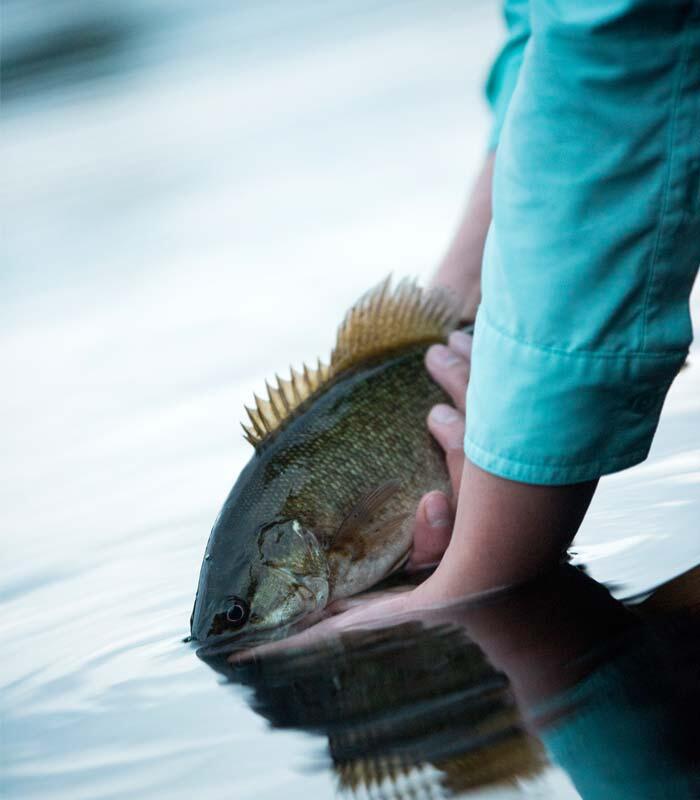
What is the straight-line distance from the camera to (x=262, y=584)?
9.27 ft

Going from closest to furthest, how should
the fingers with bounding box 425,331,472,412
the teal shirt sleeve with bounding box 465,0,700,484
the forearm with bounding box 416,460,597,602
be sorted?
the teal shirt sleeve with bounding box 465,0,700,484 < the forearm with bounding box 416,460,597,602 < the fingers with bounding box 425,331,472,412

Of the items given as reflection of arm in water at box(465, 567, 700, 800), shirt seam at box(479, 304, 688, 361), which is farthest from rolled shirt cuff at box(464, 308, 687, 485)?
reflection of arm in water at box(465, 567, 700, 800)

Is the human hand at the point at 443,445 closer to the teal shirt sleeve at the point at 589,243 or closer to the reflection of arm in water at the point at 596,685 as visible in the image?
the reflection of arm in water at the point at 596,685

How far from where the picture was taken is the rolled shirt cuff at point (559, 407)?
6.57ft

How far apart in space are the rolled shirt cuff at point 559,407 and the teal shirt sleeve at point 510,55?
2.21m

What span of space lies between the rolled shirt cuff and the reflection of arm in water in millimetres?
346

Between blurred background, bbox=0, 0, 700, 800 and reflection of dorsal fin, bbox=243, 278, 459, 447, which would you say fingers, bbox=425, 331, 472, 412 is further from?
blurred background, bbox=0, 0, 700, 800

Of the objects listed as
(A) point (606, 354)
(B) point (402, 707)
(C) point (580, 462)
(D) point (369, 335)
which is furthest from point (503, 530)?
(D) point (369, 335)

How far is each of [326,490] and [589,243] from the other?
125 centimetres

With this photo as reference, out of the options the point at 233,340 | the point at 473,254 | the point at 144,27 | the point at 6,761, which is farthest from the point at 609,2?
the point at 144,27

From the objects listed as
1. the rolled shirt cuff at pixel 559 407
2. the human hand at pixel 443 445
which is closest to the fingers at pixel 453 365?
the human hand at pixel 443 445

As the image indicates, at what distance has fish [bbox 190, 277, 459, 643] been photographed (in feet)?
9.23

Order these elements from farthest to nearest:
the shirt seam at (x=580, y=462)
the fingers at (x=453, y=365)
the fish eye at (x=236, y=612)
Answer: the fingers at (x=453, y=365)
the fish eye at (x=236, y=612)
the shirt seam at (x=580, y=462)

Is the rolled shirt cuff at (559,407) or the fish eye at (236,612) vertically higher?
the rolled shirt cuff at (559,407)
